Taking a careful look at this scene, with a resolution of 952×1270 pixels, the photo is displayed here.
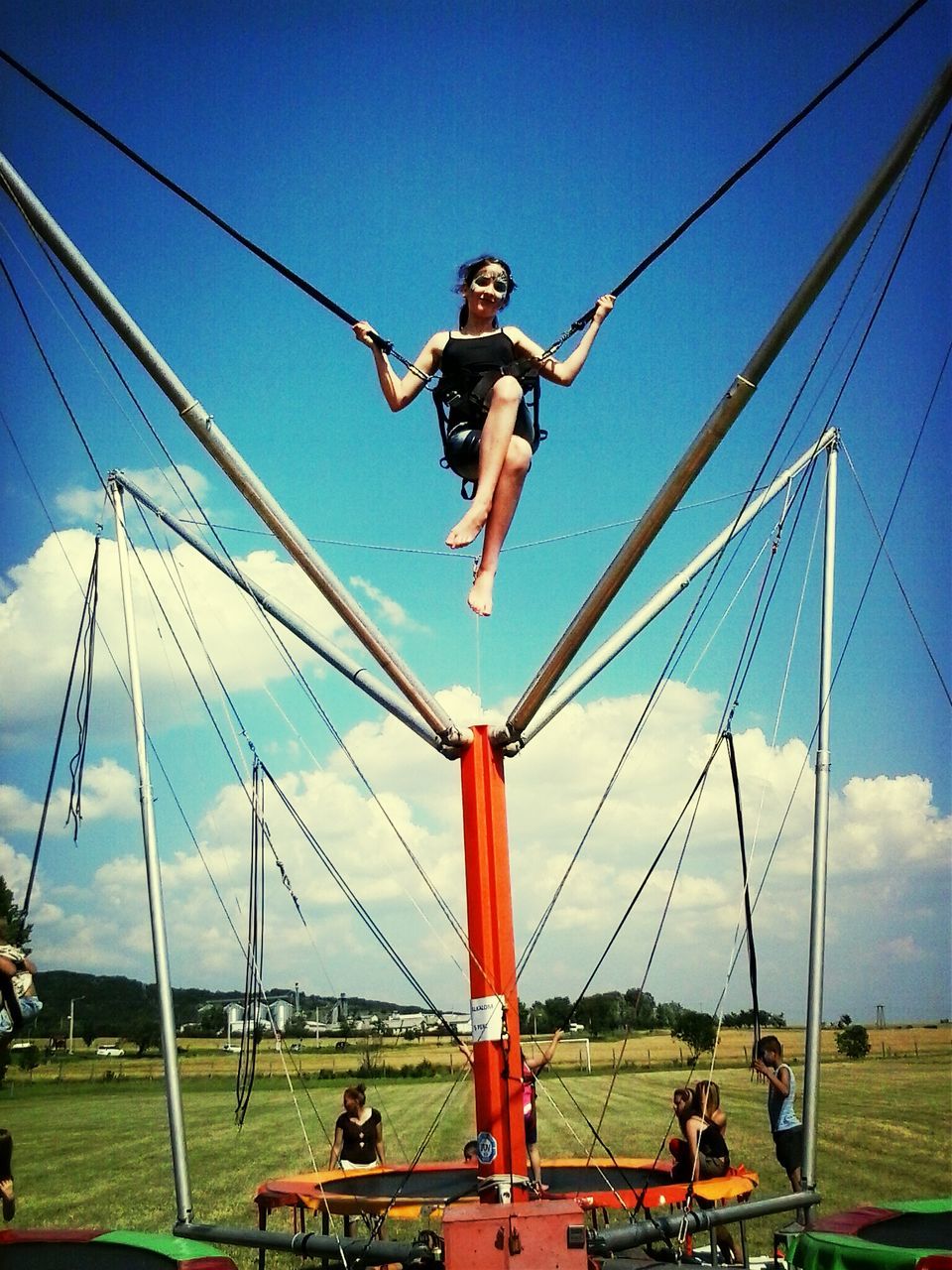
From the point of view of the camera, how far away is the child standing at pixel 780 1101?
7207mm

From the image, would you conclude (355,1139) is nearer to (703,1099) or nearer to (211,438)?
(703,1099)

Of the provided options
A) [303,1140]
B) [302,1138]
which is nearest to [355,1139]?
[303,1140]

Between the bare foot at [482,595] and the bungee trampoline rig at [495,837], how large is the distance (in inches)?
14.4

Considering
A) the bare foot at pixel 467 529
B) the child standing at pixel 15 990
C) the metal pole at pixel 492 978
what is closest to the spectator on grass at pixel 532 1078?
the metal pole at pixel 492 978

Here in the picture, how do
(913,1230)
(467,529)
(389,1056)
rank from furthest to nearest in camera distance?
(389,1056)
(913,1230)
(467,529)

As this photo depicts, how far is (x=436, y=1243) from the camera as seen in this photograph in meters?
4.98

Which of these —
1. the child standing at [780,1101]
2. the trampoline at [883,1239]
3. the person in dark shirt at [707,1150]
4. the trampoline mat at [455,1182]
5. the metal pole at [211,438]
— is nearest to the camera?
the metal pole at [211,438]

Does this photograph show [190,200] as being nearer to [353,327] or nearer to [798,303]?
[353,327]

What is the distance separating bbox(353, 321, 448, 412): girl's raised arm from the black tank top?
0.17ft

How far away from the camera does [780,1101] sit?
736cm

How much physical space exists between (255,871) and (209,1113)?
22.3 metres

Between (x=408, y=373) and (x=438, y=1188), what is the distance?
Result: 5.24m

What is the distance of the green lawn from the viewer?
12352 mm

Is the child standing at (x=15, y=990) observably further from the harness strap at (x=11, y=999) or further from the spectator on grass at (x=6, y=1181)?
the spectator on grass at (x=6, y=1181)
